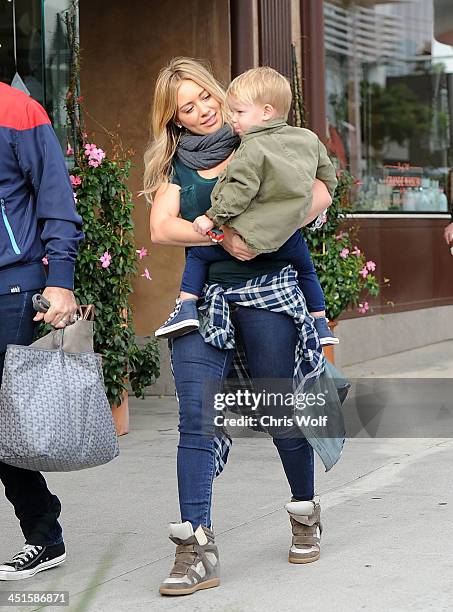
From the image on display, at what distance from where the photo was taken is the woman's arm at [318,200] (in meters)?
4.20

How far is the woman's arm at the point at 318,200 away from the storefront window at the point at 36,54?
3.29 m

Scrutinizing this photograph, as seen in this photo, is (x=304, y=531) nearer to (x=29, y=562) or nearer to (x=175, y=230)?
(x=29, y=562)

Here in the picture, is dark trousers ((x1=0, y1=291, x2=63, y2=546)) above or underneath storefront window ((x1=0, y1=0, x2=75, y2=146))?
underneath

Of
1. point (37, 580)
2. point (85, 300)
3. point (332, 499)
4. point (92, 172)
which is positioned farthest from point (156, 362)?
point (37, 580)

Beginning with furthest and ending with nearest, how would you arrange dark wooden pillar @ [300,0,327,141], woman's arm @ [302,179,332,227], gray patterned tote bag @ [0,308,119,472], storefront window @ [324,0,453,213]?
storefront window @ [324,0,453,213]
dark wooden pillar @ [300,0,327,141]
woman's arm @ [302,179,332,227]
gray patterned tote bag @ [0,308,119,472]

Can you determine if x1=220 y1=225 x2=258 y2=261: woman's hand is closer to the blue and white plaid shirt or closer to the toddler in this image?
the toddler

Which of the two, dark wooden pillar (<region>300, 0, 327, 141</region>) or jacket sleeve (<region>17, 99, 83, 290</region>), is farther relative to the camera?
dark wooden pillar (<region>300, 0, 327, 141</region>)

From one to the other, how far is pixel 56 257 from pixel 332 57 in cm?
732

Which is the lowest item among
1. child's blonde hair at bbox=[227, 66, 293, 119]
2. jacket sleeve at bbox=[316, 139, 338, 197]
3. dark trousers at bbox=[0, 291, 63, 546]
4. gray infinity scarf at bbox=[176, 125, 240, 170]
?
dark trousers at bbox=[0, 291, 63, 546]

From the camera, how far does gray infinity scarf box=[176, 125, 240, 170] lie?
415 cm

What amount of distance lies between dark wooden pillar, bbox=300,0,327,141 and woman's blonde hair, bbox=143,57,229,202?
5515 millimetres

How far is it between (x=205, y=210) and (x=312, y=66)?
5876 mm

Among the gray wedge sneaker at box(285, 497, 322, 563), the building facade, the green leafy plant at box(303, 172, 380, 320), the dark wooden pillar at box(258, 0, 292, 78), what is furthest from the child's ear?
the dark wooden pillar at box(258, 0, 292, 78)

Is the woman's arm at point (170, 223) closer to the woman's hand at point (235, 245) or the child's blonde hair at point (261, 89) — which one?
the woman's hand at point (235, 245)
